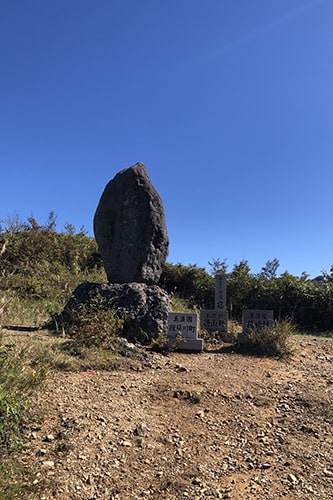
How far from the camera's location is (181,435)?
350 cm

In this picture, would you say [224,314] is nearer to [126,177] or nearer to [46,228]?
[126,177]

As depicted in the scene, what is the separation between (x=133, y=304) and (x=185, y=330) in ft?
3.13

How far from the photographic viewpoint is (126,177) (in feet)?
25.8

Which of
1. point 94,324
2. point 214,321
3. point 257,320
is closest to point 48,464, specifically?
point 94,324

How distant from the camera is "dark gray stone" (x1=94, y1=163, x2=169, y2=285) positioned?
7555 mm

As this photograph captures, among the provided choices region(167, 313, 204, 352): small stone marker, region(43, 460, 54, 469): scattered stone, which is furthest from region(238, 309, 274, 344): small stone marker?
region(43, 460, 54, 469): scattered stone

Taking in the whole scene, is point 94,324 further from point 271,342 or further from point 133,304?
point 271,342

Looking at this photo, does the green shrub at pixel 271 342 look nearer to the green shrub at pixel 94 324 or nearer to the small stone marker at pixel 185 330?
the small stone marker at pixel 185 330

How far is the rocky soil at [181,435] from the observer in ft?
9.17

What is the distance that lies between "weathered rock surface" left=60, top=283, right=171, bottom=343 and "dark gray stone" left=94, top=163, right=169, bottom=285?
690 mm

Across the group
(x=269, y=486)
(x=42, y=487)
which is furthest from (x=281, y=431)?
(x=42, y=487)

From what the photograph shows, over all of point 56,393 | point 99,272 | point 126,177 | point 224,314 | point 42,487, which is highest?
point 126,177

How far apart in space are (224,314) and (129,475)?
4.87m

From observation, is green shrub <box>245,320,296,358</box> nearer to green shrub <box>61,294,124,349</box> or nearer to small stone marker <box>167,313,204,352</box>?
small stone marker <box>167,313,204,352</box>
